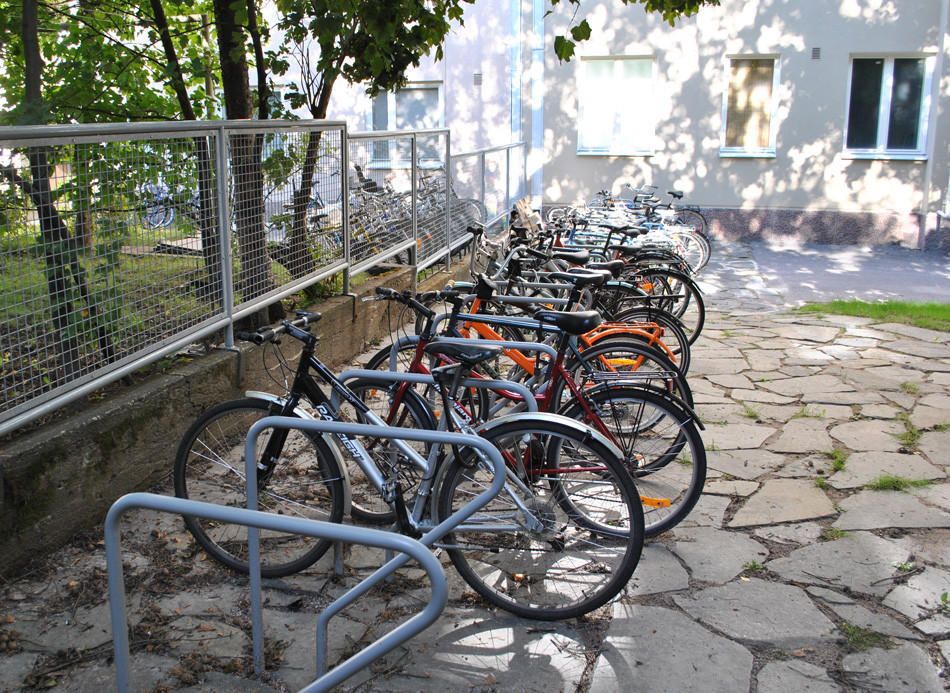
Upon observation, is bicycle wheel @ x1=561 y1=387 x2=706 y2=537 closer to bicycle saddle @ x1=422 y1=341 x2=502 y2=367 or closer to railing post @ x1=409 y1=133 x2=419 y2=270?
bicycle saddle @ x1=422 y1=341 x2=502 y2=367

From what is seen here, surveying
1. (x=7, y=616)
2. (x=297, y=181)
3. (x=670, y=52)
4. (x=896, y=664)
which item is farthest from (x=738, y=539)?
(x=670, y=52)

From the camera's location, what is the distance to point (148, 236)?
429 centimetres

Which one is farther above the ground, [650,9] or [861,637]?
[650,9]

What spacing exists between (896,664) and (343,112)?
1400 cm

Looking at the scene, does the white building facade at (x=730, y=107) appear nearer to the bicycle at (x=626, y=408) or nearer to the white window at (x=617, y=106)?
the white window at (x=617, y=106)

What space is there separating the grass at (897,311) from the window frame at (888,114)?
5.02 metres

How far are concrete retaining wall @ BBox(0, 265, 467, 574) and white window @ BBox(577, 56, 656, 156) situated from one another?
10945 millimetres

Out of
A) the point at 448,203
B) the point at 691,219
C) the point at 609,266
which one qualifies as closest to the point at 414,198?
the point at 448,203

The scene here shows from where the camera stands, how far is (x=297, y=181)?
6.00 meters

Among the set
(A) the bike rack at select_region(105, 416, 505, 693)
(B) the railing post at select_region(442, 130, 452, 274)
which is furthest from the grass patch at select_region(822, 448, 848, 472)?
(B) the railing post at select_region(442, 130, 452, 274)

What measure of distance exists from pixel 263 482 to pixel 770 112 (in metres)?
12.8

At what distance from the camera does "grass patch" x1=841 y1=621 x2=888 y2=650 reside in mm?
3230

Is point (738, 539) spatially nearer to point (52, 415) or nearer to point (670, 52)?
point (52, 415)

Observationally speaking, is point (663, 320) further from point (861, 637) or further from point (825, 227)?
point (825, 227)
